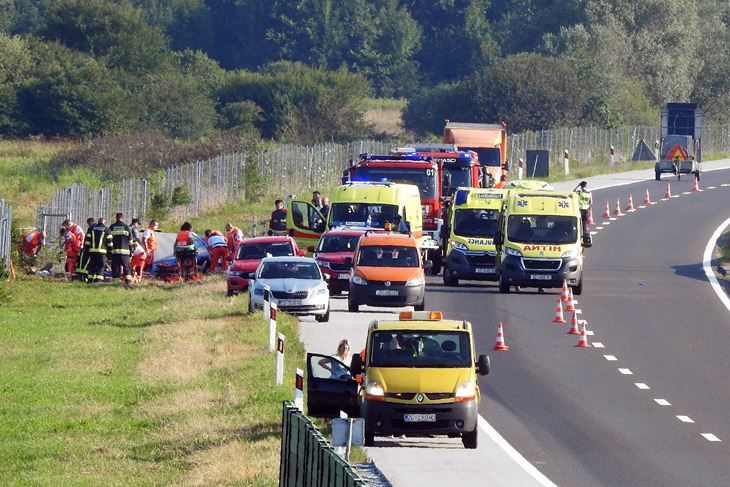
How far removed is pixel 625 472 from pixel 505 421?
13.8 feet

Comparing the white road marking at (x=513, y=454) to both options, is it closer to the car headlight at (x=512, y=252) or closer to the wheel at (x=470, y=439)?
the wheel at (x=470, y=439)

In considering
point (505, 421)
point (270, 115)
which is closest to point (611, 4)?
point (270, 115)

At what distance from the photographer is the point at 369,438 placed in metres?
22.5

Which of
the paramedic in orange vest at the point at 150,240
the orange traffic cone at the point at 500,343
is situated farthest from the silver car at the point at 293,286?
the paramedic in orange vest at the point at 150,240

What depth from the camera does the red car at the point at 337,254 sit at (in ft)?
132

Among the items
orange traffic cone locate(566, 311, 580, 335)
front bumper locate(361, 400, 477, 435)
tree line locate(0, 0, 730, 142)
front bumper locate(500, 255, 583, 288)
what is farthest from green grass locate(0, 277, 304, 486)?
tree line locate(0, 0, 730, 142)

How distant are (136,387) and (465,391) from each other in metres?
8.03

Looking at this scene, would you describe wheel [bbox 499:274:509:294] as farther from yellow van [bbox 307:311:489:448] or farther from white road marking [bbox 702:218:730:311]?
yellow van [bbox 307:311:489:448]

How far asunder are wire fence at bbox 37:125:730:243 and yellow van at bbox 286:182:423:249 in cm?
721

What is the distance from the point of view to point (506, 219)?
136ft

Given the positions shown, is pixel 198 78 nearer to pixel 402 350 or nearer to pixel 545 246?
pixel 545 246

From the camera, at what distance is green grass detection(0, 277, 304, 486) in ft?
68.7

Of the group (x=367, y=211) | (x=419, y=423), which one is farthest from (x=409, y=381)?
(x=367, y=211)

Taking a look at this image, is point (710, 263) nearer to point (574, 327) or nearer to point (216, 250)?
point (216, 250)
